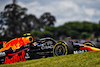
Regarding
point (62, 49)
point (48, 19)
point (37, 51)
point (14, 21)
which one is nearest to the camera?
point (62, 49)

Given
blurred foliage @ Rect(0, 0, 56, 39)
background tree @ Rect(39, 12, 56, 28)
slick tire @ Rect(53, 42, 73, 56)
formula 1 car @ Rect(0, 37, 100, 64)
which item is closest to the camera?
slick tire @ Rect(53, 42, 73, 56)

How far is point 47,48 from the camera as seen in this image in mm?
7695

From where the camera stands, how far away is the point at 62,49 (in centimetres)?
718

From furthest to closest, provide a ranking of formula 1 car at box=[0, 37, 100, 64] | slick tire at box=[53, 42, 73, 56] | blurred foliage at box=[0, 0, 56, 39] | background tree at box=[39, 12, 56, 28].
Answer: background tree at box=[39, 12, 56, 28]
blurred foliage at box=[0, 0, 56, 39]
formula 1 car at box=[0, 37, 100, 64]
slick tire at box=[53, 42, 73, 56]

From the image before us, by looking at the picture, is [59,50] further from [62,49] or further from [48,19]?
[48,19]

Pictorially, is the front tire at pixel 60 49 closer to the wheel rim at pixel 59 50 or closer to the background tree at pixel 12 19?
the wheel rim at pixel 59 50

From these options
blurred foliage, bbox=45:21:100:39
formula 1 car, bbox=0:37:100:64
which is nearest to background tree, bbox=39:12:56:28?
blurred foliage, bbox=45:21:100:39

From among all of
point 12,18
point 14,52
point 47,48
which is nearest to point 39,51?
point 47,48

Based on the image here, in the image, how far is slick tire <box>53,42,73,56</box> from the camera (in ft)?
23.1

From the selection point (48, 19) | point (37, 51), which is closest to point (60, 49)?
point (37, 51)

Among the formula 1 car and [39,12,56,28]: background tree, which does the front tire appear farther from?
[39,12,56,28]: background tree

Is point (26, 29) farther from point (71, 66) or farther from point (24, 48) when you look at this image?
point (71, 66)

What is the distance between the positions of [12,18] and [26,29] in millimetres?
6481

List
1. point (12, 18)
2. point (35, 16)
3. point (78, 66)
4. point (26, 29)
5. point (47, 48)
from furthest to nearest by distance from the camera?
point (35, 16) < point (26, 29) < point (12, 18) < point (47, 48) < point (78, 66)
